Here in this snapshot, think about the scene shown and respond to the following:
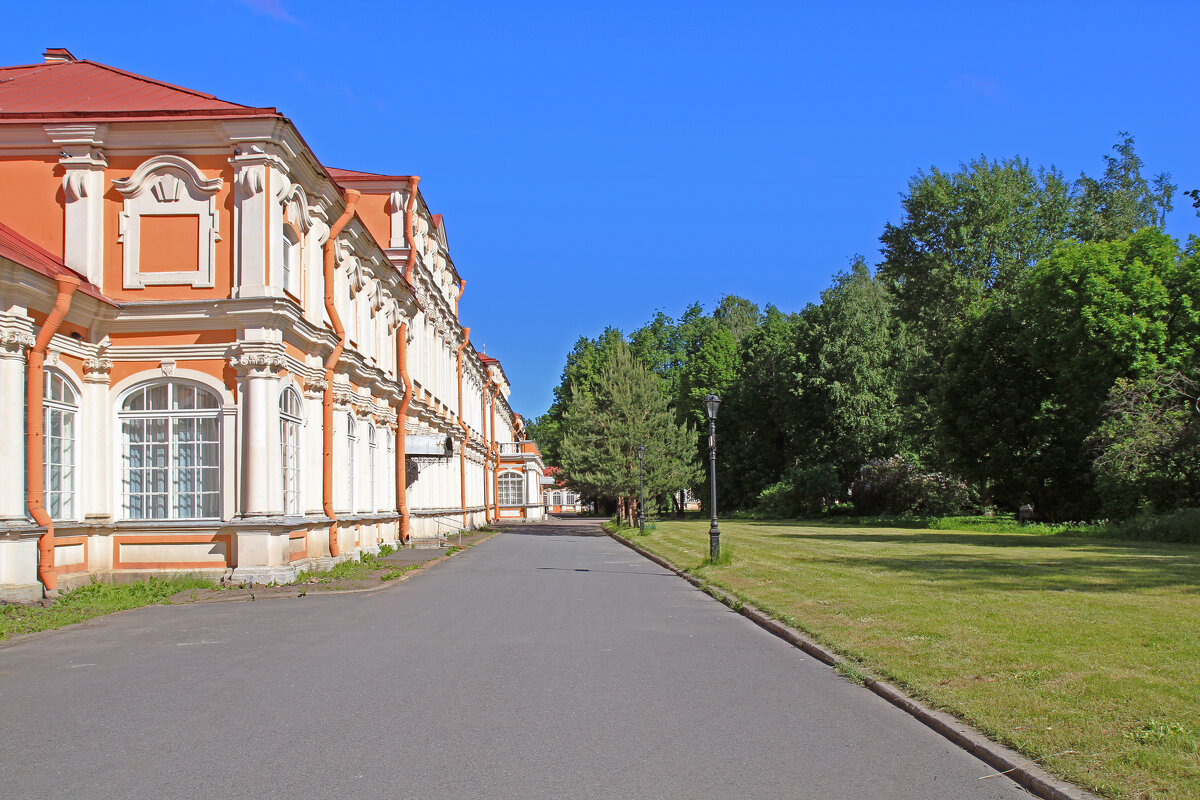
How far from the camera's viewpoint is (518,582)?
19.3m

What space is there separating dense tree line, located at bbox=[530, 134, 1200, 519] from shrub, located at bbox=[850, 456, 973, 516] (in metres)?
0.11

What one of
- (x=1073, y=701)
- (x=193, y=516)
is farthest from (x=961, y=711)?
(x=193, y=516)

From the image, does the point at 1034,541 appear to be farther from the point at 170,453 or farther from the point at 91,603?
the point at 91,603

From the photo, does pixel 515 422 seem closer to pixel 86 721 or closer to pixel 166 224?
pixel 166 224

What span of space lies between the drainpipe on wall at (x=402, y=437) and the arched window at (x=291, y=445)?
9.33 metres

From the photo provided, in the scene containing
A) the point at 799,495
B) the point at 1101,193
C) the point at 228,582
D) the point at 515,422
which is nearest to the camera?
the point at 228,582

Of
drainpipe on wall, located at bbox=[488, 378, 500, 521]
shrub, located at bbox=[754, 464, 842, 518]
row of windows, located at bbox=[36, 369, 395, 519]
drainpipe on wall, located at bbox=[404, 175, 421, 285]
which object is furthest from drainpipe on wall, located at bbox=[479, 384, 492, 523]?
row of windows, located at bbox=[36, 369, 395, 519]

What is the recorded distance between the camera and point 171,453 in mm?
17594

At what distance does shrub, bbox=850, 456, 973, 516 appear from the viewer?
48156 mm

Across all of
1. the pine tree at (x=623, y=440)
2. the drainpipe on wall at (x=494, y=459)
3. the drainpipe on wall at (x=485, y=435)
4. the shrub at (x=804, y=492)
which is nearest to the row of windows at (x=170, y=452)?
the pine tree at (x=623, y=440)

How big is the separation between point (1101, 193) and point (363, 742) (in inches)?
2076

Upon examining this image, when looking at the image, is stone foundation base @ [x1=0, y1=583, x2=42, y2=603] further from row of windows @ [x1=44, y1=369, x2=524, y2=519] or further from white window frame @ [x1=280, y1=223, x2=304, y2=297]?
white window frame @ [x1=280, y1=223, x2=304, y2=297]

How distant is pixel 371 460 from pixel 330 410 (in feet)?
17.8

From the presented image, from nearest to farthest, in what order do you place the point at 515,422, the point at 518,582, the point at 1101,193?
the point at 518,582
the point at 1101,193
the point at 515,422
